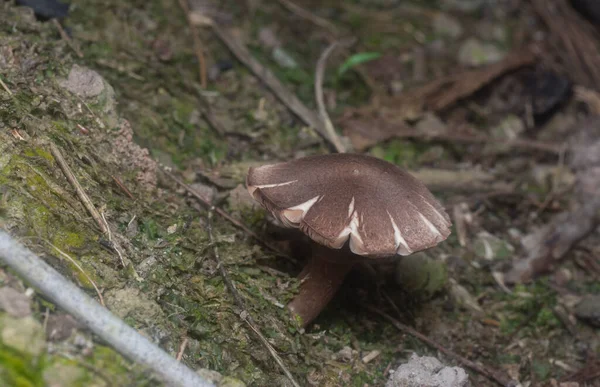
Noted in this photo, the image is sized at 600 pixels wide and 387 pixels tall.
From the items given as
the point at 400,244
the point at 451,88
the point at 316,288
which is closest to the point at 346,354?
the point at 316,288

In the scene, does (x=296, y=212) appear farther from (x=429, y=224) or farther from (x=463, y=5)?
(x=463, y=5)

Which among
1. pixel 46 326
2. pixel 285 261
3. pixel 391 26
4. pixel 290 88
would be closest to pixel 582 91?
pixel 391 26

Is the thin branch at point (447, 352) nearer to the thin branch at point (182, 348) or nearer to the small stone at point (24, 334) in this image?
the thin branch at point (182, 348)

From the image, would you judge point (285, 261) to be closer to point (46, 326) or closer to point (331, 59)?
point (46, 326)

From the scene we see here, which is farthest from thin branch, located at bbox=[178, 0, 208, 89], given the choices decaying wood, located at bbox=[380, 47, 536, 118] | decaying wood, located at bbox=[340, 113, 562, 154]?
decaying wood, located at bbox=[380, 47, 536, 118]

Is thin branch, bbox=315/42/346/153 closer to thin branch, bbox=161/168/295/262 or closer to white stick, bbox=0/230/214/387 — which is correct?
thin branch, bbox=161/168/295/262

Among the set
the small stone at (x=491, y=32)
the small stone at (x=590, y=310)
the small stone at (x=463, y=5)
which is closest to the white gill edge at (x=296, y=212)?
the small stone at (x=590, y=310)
